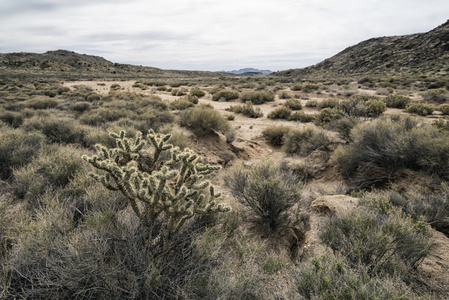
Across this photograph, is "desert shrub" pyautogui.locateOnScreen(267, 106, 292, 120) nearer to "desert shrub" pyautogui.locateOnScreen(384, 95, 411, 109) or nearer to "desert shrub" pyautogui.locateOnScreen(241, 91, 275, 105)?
"desert shrub" pyautogui.locateOnScreen(241, 91, 275, 105)

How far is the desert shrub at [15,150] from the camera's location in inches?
201

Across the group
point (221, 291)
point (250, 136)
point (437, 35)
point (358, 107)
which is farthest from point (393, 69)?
point (221, 291)

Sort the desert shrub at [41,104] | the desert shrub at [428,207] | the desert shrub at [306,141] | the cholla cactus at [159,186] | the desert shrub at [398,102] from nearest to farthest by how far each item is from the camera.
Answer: the cholla cactus at [159,186] → the desert shrub at [428,207] → the desert shrub at [306,141] → the desert shrub at [41,104] → the desert shrub at [398,102]

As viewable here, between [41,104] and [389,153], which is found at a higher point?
[41,104]

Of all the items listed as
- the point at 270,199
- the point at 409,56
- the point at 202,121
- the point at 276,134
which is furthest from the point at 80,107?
the point at 409,56

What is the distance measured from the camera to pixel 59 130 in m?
7.74

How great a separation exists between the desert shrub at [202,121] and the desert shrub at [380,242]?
7.59 metres

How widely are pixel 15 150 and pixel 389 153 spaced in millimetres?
9307

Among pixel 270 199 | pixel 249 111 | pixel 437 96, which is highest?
pixel 437 96

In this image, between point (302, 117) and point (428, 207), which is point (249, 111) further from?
point (428, 207)

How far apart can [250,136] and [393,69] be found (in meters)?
40.2

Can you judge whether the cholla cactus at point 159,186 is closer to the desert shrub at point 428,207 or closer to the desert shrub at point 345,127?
the desert shrub at point 428,207

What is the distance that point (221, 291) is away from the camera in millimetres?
2139

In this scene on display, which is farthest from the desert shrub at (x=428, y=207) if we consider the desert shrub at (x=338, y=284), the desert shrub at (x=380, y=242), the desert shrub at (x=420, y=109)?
the desert shrub at (x=420, y=109)
